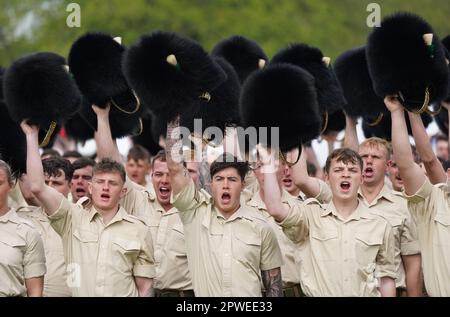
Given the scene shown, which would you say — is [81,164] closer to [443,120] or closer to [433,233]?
[433,233]

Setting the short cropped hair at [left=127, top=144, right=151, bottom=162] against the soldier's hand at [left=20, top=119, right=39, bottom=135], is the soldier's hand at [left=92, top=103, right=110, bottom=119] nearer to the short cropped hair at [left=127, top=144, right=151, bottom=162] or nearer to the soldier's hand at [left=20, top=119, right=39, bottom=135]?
the soldier's hand at [left=20, top=119, right=39, bottom=135]

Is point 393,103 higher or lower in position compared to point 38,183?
higher

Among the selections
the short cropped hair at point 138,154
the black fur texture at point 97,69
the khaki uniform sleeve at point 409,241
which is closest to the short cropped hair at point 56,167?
the black fur texture at point 97,69

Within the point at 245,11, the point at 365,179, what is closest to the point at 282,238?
the point at 365,179

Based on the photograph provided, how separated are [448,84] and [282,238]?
2072 mm

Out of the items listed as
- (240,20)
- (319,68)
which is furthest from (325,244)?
(240,20)

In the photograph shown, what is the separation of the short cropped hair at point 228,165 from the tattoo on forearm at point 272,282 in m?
0.83

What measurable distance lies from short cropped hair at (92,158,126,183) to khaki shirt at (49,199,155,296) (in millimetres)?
323

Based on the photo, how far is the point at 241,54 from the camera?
12461 mm

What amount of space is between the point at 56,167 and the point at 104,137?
651 mm

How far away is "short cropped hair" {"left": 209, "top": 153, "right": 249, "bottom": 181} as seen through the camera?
33.0 ft

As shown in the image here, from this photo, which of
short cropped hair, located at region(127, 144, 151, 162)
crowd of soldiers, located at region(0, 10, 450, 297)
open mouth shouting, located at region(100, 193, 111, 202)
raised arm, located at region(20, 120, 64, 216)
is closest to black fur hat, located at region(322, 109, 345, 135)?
crowd of soldiers, located at region(0, 10, 450, 297)

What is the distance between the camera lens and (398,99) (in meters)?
9.80
